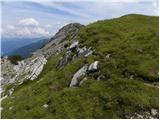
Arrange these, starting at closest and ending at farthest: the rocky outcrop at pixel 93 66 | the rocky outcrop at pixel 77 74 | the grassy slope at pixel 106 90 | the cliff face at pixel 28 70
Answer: the grassy slope at pixel 106 90 → the rocky outcrop at pixel 77 74 → the rocky outcrop at pixel 93 66 → the cliff face at pixel 28 70

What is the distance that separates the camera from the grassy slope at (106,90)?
21828mm

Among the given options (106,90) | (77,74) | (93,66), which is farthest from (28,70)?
(106,90)

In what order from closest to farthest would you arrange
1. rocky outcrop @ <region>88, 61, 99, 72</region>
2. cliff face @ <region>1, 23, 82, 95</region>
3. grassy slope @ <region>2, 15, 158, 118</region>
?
grassy slope @ <region>2, 15, 158, 118</region>
rocky outcrop @ <region>88, 61, 99, 72</region>
cliff face @ <region>1, 23, 82, 95</region>

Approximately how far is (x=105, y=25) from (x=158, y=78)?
1737cm

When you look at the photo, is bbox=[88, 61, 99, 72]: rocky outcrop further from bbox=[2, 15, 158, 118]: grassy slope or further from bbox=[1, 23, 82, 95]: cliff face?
bbox=[1, 23, 82, 95]: cliff face

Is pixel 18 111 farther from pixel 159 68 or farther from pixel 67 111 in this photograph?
pixel 159 68

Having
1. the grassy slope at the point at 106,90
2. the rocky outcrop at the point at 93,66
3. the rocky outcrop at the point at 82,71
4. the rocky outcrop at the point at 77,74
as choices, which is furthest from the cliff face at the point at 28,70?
the rocky outcrop at the point at 93,66

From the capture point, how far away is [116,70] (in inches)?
1015

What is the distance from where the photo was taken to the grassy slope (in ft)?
71.6

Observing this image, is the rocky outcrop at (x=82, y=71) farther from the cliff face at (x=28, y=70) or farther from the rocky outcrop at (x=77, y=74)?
the cliff face at (x=28, y=70)

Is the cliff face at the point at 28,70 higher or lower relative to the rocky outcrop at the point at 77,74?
lower

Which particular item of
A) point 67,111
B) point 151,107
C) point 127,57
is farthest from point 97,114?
point 127,57

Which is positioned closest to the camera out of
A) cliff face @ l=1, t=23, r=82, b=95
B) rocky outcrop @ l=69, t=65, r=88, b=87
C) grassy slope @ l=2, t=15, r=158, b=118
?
grassy slope @ l=2, t=15, r=158, b=118

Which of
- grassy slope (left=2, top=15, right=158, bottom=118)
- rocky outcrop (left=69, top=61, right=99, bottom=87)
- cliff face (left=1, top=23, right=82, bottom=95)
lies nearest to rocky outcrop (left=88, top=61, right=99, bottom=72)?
rocky outcrop (left=69, top=61, right=99, bottom=87)
